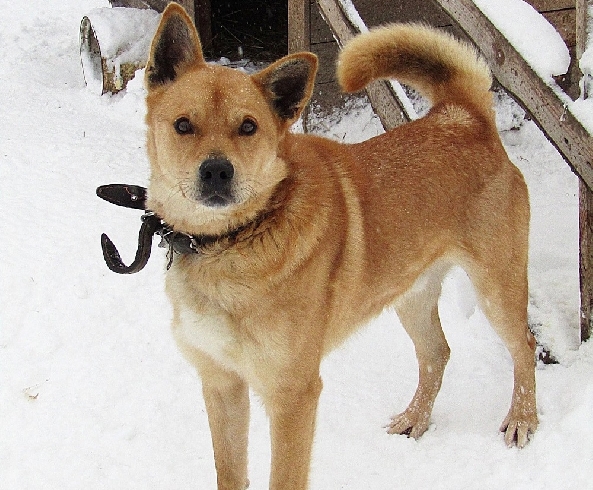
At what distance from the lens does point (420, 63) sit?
3422 mm

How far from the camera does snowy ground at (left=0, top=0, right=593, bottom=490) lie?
3062 mm

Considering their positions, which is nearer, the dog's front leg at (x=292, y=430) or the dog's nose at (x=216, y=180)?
the dog's nose at (x=216, y=180)

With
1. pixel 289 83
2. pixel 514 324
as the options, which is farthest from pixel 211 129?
pixel 514 324

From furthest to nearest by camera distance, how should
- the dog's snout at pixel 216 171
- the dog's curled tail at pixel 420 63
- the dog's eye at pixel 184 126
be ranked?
the dog's curled tail at pixel 420 63 < the dog's eye at pixel 184 126 < the dog's snout at pixel 216 171

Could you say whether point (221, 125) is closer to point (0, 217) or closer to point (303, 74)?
point (303, 74)

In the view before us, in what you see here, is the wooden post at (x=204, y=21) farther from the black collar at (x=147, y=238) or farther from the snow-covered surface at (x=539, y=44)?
the black collar at (x=147, y=238)

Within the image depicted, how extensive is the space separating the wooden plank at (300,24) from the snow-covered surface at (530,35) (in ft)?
8.93

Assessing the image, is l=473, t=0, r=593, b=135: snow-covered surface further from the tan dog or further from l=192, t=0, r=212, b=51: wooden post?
l=192, t=0, r=212, b=51: wooden post

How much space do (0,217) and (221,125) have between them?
124 inches

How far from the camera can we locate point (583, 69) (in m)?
3.31

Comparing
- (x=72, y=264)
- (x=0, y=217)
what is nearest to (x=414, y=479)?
(x=72, y=264)

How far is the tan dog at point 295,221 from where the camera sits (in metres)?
2.43

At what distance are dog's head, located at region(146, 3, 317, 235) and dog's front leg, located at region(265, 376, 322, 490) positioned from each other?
643 millimetres

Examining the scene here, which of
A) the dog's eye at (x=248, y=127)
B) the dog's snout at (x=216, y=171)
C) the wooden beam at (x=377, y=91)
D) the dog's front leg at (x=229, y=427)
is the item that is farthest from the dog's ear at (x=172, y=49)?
the wooden beam at (x=377, y=91)
